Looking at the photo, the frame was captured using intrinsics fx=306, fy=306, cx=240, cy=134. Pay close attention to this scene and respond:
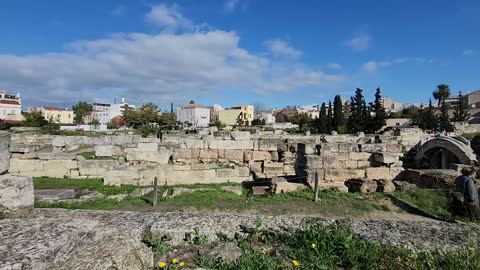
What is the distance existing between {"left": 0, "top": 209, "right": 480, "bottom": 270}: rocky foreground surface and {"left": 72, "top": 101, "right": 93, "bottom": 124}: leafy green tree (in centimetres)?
11735

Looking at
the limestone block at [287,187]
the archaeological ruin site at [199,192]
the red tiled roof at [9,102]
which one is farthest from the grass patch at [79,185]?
the red tiled roof at [9,102]

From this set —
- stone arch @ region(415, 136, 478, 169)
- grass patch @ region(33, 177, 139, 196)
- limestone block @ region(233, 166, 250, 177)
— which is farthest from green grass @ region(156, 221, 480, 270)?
stone arch @ region(415, 136, 478, 169)

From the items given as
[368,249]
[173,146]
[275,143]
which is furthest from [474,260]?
[173,146]

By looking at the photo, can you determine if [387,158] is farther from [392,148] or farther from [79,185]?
[79,185]

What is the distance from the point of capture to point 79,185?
12578 mm

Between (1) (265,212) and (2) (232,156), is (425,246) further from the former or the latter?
(2) (232,156)

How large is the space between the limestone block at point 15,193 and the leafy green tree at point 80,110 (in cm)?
11675

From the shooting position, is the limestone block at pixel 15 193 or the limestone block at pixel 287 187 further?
the limestone block at pixel 287 187

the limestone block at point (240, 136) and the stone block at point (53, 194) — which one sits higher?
the limestone block at point (240, 136)

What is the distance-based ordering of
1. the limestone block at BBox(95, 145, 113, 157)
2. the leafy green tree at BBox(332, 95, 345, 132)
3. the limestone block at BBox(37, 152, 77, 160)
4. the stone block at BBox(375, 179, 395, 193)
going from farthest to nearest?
1. the leafy green tree at BBox(332, 95, 345, 132)
2. the limestone block at BBox(95, 145, 113, 157)
3. the limestone block at BBox(37, 152, 77, 160)
4. the stone block at BBox(375, 179, 395, 193)

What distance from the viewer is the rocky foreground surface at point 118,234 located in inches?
103

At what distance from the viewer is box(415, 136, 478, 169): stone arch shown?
58.9 ft

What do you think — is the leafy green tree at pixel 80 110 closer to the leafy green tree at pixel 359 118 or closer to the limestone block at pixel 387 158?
the leafy green tree at pixel 359 118

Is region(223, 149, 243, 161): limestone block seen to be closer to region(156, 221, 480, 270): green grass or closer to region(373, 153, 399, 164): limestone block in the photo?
region(373, 153, 399, 164): limestone block
